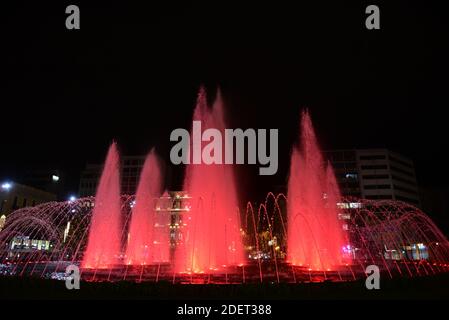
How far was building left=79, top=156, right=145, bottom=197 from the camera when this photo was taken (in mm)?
115438

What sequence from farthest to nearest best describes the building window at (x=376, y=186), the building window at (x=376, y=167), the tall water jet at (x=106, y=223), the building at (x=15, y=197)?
the building window at (x=376, y=167) → the building window at (x=376, y=186) → the building at (x=15, y=197) → the tall water jet at (x=106, y=223)

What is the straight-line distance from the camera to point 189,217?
77.4ft

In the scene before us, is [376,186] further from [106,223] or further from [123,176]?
[106,223]

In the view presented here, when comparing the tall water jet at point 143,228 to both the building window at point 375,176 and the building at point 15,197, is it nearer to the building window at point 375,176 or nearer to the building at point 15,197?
the building at point 15,197

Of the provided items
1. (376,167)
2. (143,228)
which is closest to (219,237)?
(143,228)

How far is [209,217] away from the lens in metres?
23.7

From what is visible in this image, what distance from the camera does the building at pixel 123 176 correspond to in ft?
379

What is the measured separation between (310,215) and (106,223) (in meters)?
16.2

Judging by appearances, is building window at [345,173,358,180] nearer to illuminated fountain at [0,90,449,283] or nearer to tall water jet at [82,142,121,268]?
illuminated fountain at [0,90,449,283]

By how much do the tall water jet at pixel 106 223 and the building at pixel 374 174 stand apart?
8115cm

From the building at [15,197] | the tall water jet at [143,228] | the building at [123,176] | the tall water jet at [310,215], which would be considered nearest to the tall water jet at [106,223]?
the tall water jet at [143,228]

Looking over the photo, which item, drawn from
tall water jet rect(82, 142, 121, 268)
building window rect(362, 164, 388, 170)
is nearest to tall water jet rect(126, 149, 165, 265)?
tall water jet rect(82, 142, 121, 268)

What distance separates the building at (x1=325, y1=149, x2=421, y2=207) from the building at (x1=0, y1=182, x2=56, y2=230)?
3072 inches
